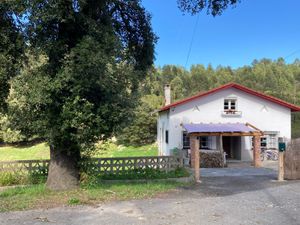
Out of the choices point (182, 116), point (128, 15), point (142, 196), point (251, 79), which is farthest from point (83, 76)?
point (251, 79)

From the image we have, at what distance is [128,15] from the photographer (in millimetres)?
14219

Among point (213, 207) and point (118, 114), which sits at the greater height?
point (118, 114)

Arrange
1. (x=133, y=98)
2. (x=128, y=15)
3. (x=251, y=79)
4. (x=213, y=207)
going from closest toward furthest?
(x=213, y=207) < (x=133, y=98) < (x=128, y=15) < (x=251, y=79)

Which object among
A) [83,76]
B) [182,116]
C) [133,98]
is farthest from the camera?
[182,116]

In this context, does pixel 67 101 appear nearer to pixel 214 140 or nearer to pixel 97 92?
pixel 97 92

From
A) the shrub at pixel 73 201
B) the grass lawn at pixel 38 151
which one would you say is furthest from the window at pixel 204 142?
the shrub at pixel 73 201

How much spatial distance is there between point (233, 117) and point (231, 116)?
0.17 meters

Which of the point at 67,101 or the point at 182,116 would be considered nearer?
the point at 67,101

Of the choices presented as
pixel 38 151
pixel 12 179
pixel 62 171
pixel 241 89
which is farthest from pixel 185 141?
pixel 38 151

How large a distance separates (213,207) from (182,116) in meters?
16.8

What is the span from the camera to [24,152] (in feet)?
134

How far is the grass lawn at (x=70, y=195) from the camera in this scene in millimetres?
9953

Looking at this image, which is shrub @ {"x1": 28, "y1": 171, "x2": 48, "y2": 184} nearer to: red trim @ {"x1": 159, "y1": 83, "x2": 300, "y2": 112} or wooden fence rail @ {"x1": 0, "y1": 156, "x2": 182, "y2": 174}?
wooden fence rail @ {"x1": 0, "y1": 156, "x2": 182, "y2": 174}

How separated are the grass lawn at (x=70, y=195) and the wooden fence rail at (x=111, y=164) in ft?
8.33
